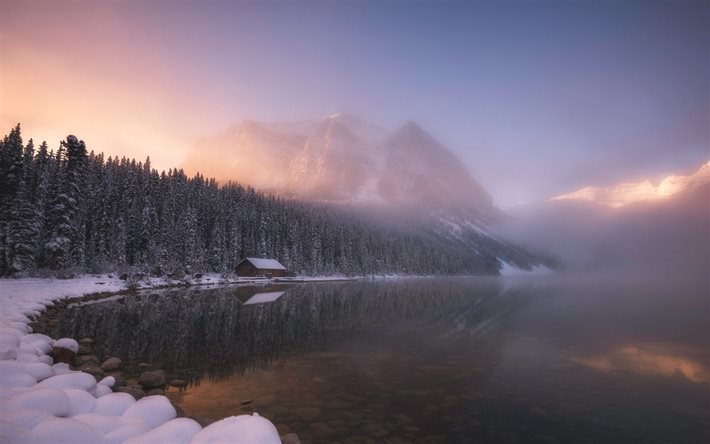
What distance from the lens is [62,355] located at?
16.4 meters

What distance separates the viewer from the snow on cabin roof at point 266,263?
305ft

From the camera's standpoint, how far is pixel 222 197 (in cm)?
10388

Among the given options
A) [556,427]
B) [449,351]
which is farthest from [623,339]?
[556,427]

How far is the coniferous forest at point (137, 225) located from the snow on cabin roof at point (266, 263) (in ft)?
14.8

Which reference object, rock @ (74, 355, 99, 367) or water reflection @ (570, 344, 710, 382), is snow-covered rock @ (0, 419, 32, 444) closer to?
rock @ (74, 355, 99, 367)

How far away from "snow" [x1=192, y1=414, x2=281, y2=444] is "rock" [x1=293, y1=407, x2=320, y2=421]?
601 cm

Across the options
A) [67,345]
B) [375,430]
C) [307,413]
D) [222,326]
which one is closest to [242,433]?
[375,430]

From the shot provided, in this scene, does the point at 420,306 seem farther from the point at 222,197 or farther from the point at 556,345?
the point at 222,197

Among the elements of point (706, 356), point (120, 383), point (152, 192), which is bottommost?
point (706, 356)

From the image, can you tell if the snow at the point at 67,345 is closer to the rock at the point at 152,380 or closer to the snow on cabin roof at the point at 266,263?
the rock at the point at 152,380

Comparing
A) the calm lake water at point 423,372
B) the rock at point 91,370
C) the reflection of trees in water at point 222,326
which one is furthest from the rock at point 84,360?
the calm lake water at point 423,372

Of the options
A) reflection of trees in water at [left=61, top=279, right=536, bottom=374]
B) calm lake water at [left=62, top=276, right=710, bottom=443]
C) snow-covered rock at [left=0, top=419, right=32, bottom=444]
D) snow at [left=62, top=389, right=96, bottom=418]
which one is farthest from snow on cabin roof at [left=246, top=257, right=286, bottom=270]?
snow-covered rock at [left=0, top=419, right=32, bottom=444]

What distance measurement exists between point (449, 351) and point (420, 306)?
2764 centimetres

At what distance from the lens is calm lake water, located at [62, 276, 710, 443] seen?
13398 mm
